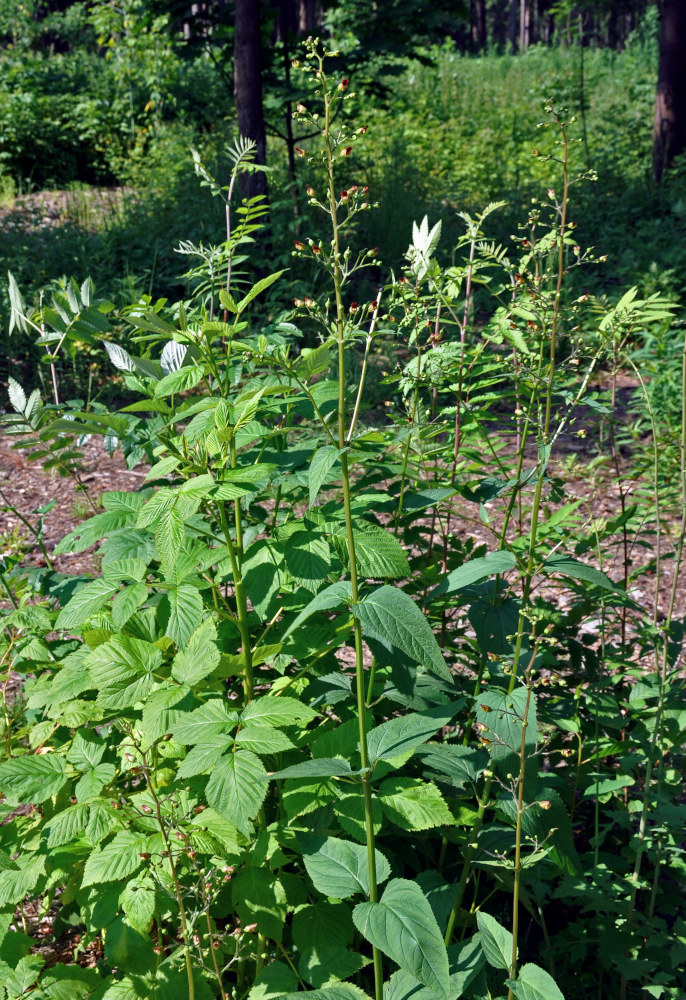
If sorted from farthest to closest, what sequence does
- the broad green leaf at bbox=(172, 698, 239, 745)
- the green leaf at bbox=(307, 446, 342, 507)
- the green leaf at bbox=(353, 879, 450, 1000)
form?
the broad green leaf at bbox=(172, 698, 239, 745) → the green leaf at bbox=(307, 446, 342, 507) → the green leaf at bbox=(353, 879, 450, 1000)

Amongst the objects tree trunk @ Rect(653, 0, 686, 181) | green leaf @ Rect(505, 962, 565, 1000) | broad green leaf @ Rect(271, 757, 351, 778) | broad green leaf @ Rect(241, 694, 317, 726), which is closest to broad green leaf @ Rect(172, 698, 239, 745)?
broad green leaf @ Rect(241, 694, 317, 726)

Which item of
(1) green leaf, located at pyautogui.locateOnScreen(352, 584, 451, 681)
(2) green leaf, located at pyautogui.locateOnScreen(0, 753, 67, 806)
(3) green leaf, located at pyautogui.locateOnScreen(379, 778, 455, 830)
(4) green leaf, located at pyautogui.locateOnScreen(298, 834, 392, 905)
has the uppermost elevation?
(1) green leaf, located at pyautogui.locateOnScreen(352, 584, 451, 681)

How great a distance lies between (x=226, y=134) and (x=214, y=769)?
1199cm

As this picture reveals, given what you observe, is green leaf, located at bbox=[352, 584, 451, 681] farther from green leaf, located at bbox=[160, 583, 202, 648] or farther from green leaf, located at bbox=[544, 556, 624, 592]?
green leaf, located at bbox=[160, 583, 202, 648]

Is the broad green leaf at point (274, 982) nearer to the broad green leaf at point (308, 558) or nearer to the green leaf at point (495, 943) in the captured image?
the green leaf at point (495, 943)

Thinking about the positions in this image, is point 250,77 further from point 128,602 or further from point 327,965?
point 327,965

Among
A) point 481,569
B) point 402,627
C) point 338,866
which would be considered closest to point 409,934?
point 338,866

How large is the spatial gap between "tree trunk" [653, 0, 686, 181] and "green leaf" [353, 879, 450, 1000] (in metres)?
11.3

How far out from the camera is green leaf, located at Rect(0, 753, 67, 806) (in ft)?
5.19

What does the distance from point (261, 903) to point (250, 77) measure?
766 centimetres

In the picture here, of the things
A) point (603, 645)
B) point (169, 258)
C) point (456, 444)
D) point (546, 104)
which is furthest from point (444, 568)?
point (169, 258)

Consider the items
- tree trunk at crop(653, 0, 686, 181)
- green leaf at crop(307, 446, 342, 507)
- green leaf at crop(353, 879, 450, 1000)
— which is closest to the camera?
green leaf at crop(353, 879, 450, 1000)

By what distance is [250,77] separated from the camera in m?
7.48

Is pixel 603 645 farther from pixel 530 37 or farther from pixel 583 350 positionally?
pixel 530 37
